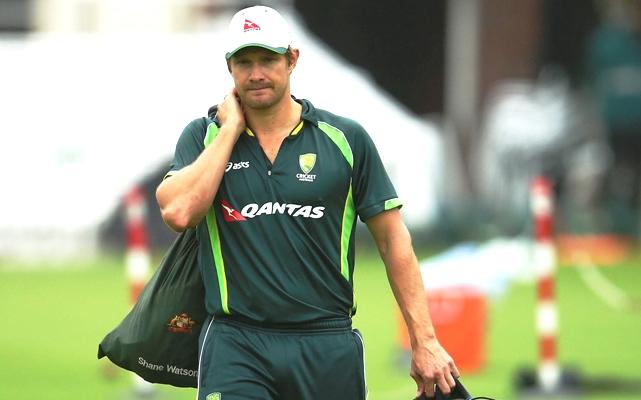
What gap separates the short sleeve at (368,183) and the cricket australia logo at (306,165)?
0.18m

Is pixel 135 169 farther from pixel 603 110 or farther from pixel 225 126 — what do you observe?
pixel 225 126

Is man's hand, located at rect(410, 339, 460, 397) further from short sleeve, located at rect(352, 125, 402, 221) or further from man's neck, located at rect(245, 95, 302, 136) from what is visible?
man's neck, located at rect(245, 95, 302, 136)

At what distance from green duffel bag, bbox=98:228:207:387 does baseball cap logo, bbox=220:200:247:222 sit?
0.99 ft

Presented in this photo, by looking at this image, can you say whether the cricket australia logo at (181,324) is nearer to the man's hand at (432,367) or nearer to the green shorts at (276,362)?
the green shorts at (276,362)

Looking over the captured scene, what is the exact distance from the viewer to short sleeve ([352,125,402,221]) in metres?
6.55

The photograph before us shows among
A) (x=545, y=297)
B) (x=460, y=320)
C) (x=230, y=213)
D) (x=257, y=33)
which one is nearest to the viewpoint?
(x=257, y=33)

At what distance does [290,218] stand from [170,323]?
72cm

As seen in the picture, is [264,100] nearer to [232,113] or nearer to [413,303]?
[232,113]

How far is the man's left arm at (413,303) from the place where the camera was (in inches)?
253

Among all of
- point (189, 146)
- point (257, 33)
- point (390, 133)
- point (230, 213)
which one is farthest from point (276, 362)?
point (390, 133)

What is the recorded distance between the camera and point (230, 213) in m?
6.44

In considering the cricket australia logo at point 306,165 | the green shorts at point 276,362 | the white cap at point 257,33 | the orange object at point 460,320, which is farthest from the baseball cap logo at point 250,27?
the orange object at point 460,320

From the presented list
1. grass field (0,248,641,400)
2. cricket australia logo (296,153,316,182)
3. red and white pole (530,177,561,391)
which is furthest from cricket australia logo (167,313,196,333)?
red and white pole (530,177,561,391)

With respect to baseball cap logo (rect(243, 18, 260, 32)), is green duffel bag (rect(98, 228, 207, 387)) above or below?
below
